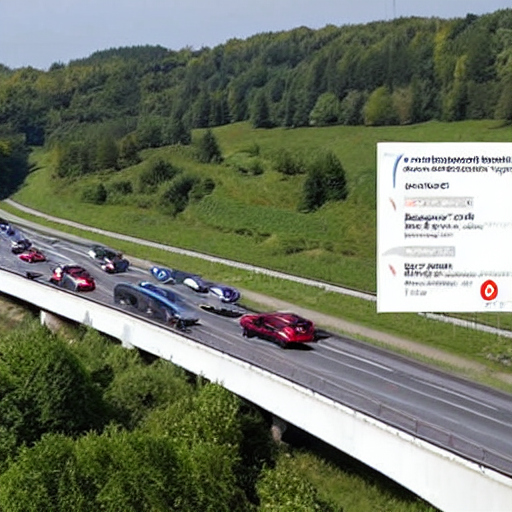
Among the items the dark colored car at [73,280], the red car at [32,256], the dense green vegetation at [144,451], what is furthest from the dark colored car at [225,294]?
the red car at [32,256]

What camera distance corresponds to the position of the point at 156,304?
37438 millimetres

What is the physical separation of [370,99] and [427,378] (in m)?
87.4

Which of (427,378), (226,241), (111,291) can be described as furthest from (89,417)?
(226,241)

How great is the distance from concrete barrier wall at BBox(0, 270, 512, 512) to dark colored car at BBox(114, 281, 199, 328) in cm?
107

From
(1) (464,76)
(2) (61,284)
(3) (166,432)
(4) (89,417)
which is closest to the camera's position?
(3) (166,432)

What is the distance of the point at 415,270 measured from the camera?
1627 cm

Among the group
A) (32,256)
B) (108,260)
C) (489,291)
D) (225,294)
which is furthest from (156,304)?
(489,291)

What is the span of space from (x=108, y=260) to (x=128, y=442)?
31.7m

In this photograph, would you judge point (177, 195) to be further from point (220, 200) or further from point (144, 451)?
point (144, 451)

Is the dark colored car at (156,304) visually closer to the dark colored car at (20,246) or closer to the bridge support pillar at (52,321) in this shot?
the bridge support pillar at (52,321)

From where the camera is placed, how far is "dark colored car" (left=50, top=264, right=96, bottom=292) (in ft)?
149

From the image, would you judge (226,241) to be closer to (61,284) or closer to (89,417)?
(61,284)

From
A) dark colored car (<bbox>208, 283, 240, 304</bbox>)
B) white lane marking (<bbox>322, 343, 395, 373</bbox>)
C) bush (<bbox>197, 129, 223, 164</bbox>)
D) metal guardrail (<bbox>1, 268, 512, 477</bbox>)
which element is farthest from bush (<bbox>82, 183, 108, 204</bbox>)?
metal guardrail (<bbox>1, 268, 512, 477</bbox>)

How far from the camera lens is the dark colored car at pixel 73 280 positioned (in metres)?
45.5
